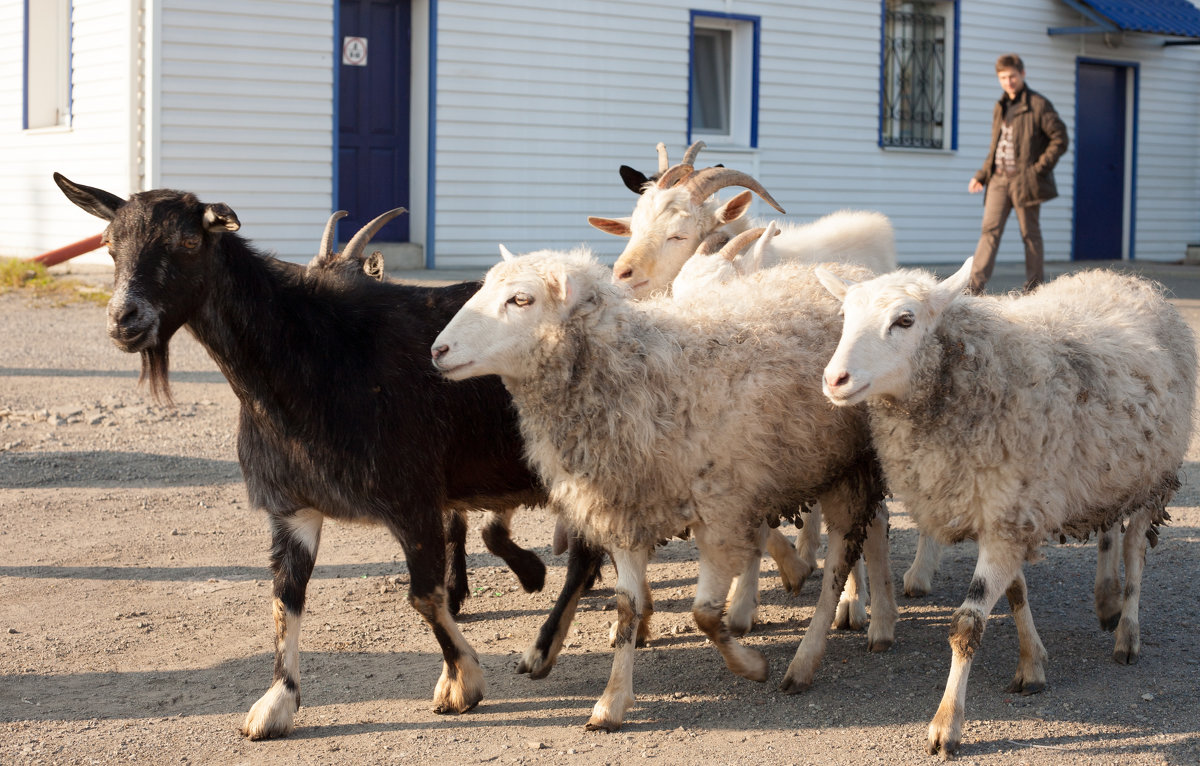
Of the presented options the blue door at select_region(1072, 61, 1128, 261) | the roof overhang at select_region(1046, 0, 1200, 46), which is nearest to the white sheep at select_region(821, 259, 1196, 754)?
the roof overhang at select_region(1046, 0, 1200, 46)

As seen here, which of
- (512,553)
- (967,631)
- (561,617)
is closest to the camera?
(967,631)

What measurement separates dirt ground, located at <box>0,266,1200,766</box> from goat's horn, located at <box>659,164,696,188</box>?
1.92 meters

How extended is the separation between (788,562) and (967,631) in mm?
1671

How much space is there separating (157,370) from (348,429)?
74 cm

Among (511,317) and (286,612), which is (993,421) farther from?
(286,612)

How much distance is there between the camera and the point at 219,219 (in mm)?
4340

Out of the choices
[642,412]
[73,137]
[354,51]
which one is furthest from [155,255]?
[73,137]

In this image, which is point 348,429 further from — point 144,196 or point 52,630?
point 52,630

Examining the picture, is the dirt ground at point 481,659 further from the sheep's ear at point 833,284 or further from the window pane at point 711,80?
the window pane at point 711,80

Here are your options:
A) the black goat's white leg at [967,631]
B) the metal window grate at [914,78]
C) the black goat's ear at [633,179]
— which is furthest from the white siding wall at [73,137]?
the black goat's white leg at [967,631]

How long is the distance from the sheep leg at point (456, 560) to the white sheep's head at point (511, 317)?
1372 mm

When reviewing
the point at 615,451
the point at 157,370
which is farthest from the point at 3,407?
the point at 615,451

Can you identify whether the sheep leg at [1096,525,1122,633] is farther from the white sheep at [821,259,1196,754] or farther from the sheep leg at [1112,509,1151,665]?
the white sheep at [821,259,1196,754]

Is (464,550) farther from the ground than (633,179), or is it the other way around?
(633,179)
